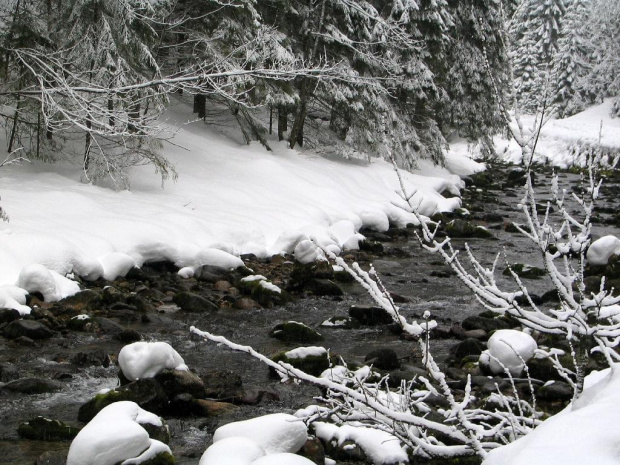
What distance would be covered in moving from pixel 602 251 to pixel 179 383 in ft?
28.4

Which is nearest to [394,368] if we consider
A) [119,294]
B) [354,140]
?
[119,294]

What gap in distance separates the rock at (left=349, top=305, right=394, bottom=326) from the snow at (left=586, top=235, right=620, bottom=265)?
16.6 feet

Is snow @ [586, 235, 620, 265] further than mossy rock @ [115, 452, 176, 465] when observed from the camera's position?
Yes

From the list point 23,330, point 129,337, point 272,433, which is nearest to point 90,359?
point 129,337

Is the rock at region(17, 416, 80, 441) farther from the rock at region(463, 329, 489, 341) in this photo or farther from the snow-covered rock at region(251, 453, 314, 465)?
the rock at region(463, 329, 489, 341)

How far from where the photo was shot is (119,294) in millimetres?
8969

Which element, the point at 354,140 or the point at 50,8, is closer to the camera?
the point at 50,8

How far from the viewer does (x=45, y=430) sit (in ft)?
16.0

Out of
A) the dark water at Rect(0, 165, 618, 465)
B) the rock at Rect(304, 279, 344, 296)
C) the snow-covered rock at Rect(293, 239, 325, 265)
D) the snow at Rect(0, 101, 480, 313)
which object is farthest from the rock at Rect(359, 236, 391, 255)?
the rock at Rect(304, 279, 344, 296)

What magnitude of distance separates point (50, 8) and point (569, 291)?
14.2 meters

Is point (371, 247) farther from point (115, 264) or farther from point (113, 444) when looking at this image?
point (113, 444)

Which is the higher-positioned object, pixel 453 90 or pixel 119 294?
pixel 453 90

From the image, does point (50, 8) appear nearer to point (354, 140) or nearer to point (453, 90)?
point (354, 140)

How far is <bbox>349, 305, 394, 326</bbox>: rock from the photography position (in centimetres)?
866
